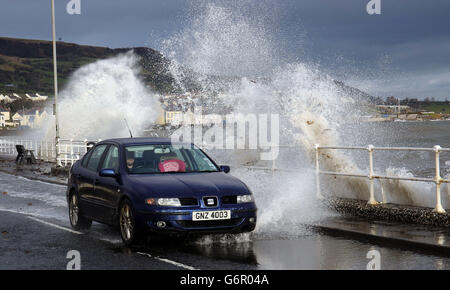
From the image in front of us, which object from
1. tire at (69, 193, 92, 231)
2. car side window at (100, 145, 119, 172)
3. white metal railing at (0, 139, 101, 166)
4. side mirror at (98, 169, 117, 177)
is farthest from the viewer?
white metal railing at (0, 139, 101, 166)

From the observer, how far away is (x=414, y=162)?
→ 164ft

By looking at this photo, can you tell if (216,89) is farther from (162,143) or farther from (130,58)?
(130,58)

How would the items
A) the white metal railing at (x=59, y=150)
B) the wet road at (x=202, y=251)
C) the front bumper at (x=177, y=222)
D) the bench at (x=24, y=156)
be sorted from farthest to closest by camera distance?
the bench at (x=24, y=156) < the white metal railing at (x=59, y=150) < the front bumper at (x=177, y=222) < the wet road at (x=202, y=251)

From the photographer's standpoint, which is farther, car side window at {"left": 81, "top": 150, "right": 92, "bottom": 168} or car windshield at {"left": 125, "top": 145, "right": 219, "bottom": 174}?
car side window at {"left": 81, "top": 150, "right": 92, "bottom": 168}

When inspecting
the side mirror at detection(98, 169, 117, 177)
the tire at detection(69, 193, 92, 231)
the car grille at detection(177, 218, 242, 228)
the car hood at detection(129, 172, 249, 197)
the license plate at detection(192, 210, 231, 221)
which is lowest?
the tire at detection(69, 193, 92, 231)

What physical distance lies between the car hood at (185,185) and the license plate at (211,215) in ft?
0.86

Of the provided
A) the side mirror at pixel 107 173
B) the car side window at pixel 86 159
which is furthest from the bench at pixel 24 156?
the side mirror at pixel 107 173

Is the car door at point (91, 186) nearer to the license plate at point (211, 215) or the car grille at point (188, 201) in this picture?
the car grille at point (188, 201)

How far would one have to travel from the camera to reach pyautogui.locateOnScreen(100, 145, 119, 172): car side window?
10.6m

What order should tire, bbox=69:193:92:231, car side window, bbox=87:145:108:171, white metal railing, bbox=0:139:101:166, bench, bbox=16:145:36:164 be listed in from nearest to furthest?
car side window, bbox=87:145:108:171 < tire, bbox=69:193:92:231 < white metal railing, bbox=0:139:101:166 < bench, bbox=16:145:36:164

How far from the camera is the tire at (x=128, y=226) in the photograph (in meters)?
9.34

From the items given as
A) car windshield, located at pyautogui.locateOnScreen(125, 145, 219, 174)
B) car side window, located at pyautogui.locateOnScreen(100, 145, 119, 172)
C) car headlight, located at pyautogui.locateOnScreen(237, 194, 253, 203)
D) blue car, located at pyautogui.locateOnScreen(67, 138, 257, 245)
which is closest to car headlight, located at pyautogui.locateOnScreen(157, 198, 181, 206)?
blue car, located at pyautogui.locateOnScreen(67, 138, 257, 245)

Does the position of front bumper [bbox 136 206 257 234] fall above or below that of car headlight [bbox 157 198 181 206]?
below

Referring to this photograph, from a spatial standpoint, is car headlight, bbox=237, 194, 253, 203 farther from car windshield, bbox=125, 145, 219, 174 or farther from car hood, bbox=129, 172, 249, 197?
car windshield, bbox=125, 145, 219, 174
